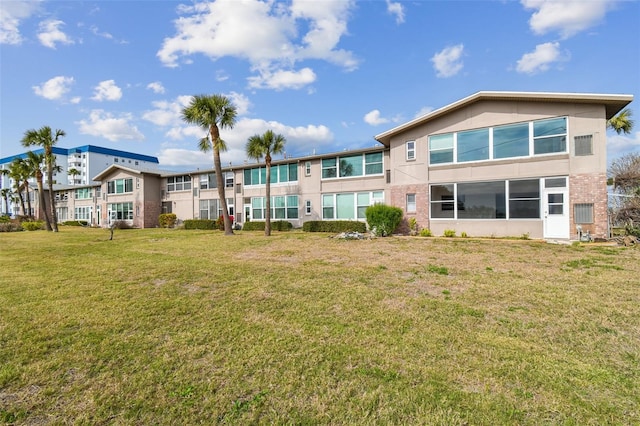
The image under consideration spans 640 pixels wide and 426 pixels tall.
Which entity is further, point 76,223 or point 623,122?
point 76,223

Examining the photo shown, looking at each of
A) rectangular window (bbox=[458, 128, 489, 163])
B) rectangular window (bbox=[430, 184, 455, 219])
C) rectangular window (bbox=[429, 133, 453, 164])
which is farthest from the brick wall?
rectangular window (bbox=[429, 133, 453, 164])

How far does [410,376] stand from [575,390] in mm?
1505

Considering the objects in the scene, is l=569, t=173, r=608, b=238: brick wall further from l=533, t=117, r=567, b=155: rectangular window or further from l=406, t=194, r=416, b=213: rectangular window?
l=406, t=194, r=416, b=213: rectangular window

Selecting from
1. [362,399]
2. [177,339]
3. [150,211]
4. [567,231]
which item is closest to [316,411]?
[362,399]

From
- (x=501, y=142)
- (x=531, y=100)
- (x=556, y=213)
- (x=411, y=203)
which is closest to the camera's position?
(x=556, y=213)

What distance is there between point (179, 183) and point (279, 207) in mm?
13316

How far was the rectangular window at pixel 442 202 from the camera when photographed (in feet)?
54.4

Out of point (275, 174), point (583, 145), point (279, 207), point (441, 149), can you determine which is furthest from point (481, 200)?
point (275, 174)

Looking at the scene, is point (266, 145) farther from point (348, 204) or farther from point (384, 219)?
point (384, 219)

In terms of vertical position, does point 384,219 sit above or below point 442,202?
below

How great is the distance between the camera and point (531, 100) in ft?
47.6

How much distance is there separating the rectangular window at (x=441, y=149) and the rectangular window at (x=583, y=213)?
5986 mm

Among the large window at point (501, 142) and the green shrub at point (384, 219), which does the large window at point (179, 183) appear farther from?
the large window at point (501, 142)

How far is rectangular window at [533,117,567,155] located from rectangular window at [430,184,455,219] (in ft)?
14.3
